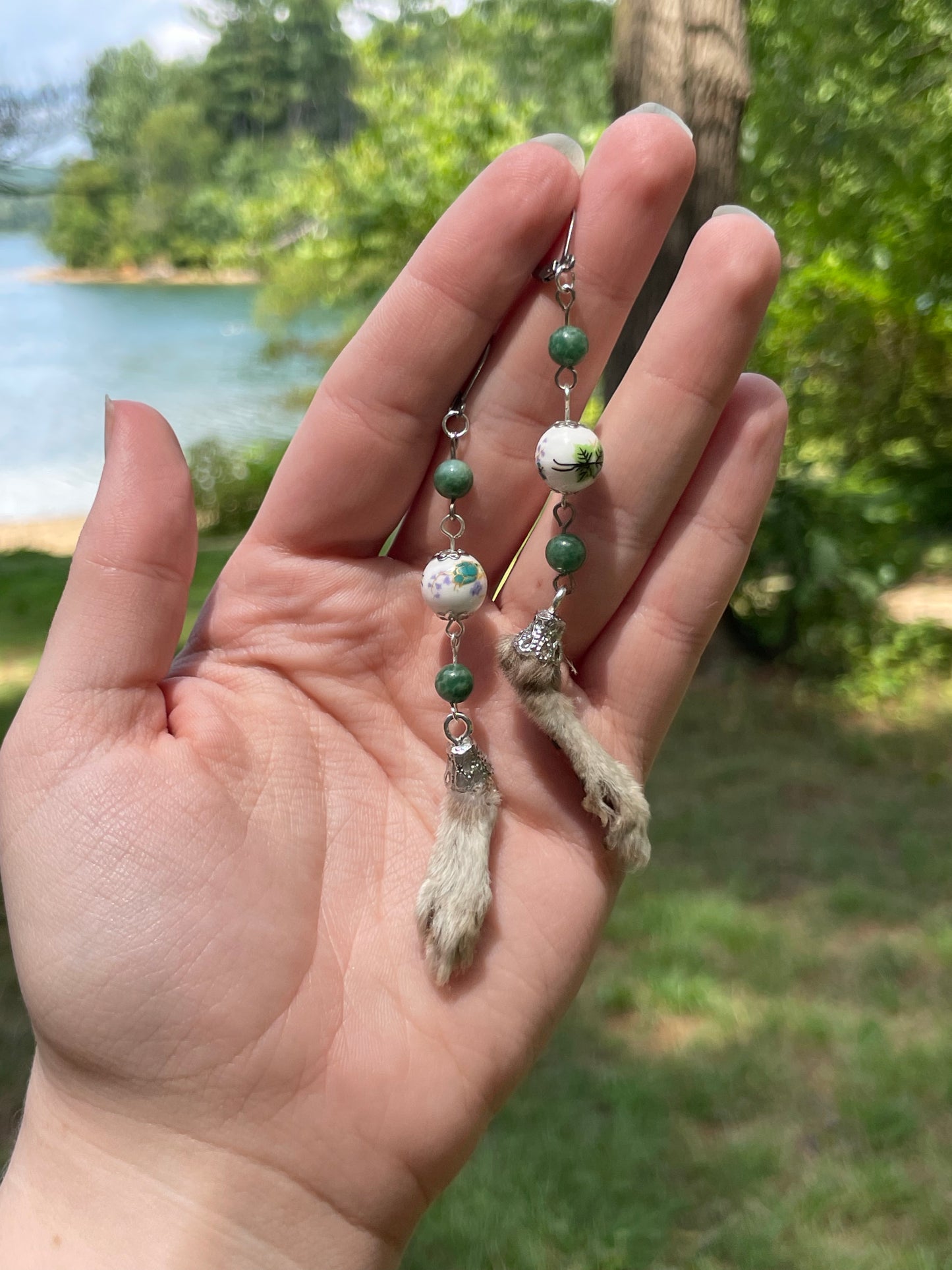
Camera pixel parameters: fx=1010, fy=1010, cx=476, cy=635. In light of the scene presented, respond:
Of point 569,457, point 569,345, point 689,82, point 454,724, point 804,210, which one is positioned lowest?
point 454,724

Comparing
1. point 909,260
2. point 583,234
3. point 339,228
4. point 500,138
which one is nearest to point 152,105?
point 339,228

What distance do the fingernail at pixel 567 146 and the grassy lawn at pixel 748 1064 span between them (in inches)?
83.8

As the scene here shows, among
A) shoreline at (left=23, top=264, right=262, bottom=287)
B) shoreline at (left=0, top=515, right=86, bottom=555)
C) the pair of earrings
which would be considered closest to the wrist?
the pair of earrings

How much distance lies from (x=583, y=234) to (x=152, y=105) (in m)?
19.7

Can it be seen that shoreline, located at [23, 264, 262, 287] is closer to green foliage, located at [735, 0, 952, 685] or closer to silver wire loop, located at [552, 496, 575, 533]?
green foliage, located at [735, 0, 952, 685]

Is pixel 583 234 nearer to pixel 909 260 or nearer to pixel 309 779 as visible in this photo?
pixel 309 779

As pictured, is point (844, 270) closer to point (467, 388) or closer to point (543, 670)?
point (467, 388)

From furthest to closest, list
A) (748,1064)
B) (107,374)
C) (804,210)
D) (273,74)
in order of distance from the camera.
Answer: (273,74), (107,374), (804,210), (748,1064)

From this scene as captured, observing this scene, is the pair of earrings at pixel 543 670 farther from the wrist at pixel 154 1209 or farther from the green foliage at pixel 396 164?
the green foliage at pixel 396 164

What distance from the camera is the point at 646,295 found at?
13.1 feet

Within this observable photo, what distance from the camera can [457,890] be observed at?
1.49 meters

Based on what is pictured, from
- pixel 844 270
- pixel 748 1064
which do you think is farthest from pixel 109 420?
pixel 844 270

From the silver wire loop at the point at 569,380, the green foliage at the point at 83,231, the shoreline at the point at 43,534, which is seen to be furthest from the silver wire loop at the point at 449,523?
the green foliage at the point at 83,231

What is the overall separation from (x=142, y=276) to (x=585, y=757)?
21192 millimetres
